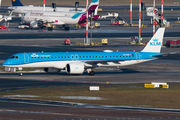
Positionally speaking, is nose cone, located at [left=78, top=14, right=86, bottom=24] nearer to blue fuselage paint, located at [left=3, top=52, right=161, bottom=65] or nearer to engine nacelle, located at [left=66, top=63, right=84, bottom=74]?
blue fuselage paint, located at [left=3, top=52, right=161, bottom=65]

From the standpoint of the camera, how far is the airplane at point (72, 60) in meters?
61.2

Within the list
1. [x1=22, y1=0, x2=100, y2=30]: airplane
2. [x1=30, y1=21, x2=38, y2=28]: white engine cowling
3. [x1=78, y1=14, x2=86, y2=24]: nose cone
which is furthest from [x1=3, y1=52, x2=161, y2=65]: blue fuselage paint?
[x1=30, y1=21, x2=38, y2=28]: white engine cowling

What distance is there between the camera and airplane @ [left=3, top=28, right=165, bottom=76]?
61250mm

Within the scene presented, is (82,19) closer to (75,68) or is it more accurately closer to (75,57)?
(75,57)

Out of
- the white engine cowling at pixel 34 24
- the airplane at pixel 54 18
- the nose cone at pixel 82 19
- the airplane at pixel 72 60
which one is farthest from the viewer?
the white engine cowling at pixel 34 24

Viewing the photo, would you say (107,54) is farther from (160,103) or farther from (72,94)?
(160,103)

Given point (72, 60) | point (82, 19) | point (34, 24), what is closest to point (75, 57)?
point (72, 60)

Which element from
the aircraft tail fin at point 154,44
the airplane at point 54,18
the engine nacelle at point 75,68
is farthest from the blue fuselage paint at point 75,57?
the airplane at point 54,18

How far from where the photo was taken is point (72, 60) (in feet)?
206

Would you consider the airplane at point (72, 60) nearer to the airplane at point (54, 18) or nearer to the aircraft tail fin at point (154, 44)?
the aircraft tail fin at point (154, 44)

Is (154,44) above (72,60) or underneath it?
above

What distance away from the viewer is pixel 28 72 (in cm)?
6781

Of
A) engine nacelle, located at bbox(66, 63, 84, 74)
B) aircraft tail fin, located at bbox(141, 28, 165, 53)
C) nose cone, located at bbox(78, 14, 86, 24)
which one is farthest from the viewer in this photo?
nose cone, located at bbox(78, 14, 86, 24)

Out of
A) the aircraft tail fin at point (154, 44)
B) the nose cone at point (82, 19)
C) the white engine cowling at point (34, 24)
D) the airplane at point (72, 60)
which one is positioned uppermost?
the nose cone at point (82, 19)
